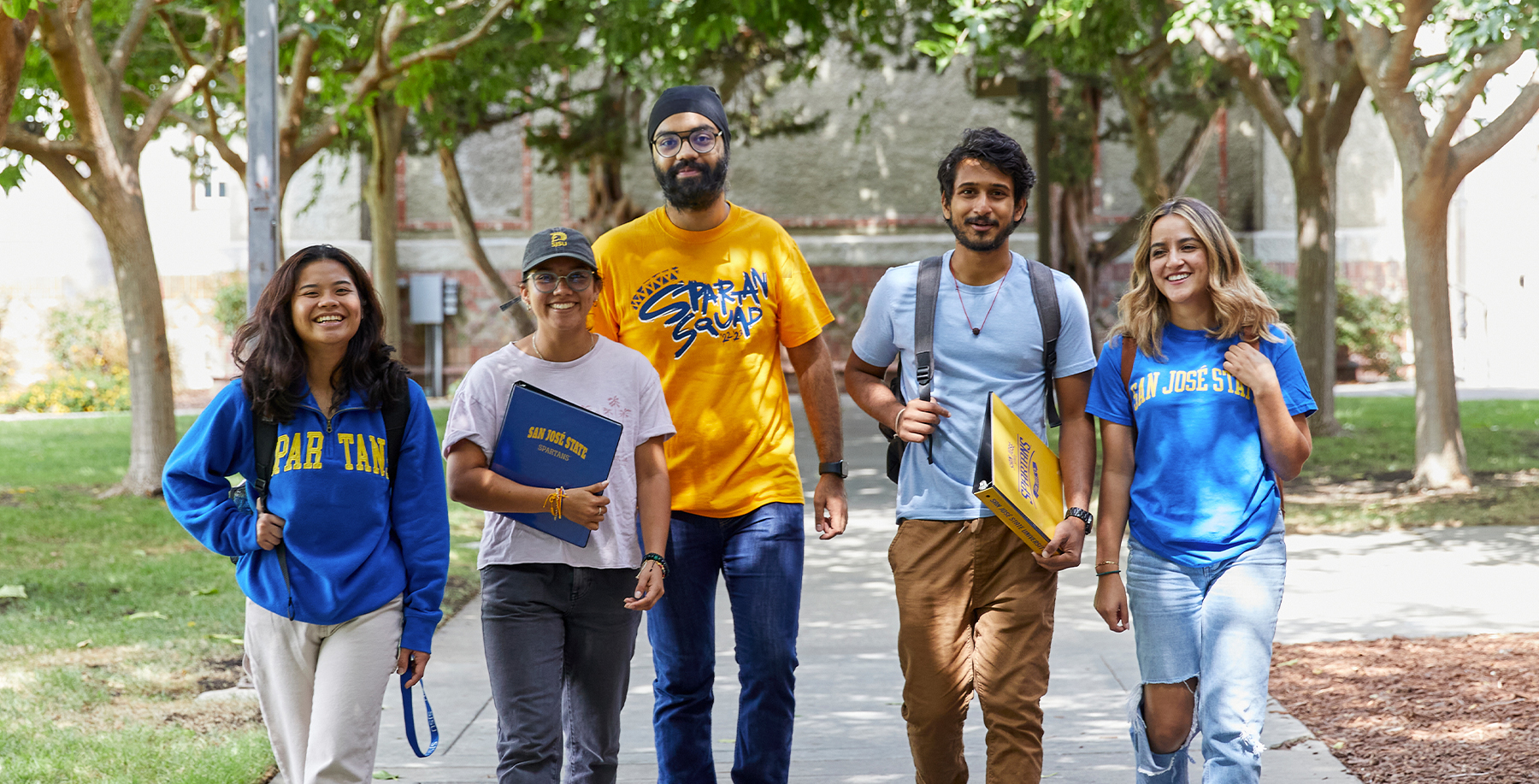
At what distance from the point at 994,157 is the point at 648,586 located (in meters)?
1.40

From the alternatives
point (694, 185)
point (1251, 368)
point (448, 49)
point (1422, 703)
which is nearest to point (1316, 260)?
point (448, 49)

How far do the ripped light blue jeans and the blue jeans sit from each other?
0.94 meters

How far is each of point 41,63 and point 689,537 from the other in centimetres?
1025

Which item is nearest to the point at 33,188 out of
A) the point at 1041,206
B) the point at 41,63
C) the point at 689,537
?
the point at 41,63

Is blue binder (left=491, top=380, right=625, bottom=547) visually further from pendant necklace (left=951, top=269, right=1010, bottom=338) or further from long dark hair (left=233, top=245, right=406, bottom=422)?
pendant necklace (left=951, top=269, right=1010, bottom=338)

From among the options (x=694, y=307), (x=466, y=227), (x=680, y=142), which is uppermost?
(x=466, y=227)

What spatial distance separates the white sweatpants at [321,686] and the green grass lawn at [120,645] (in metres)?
1.48

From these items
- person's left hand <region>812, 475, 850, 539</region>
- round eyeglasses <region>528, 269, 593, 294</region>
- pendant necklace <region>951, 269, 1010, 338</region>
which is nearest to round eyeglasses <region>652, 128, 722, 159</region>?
round eyeglasses <region>528, 269, 593, 294</region>

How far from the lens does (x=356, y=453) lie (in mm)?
3283

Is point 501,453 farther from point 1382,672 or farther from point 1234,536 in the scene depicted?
point 1382,672

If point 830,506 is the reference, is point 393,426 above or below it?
above

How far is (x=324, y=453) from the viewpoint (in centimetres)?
325

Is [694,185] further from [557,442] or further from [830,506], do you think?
[830,506]

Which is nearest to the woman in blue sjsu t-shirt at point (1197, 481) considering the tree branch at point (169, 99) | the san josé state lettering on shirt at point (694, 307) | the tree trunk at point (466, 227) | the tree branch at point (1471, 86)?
the san josé state lettering on shirt at point (694, 307)
